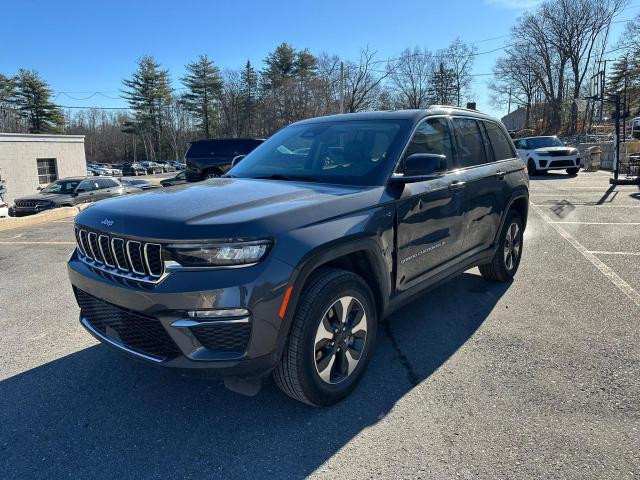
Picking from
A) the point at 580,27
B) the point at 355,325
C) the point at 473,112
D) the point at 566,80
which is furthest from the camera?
the point at 566,80

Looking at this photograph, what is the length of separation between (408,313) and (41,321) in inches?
136

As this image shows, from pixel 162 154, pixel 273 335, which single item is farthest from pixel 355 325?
pixel 162 154

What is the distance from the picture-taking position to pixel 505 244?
501cm

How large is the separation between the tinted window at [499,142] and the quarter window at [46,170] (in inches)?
1233

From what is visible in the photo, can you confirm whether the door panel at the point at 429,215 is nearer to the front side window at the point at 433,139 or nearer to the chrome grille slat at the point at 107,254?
the front side window at the point at 433,139

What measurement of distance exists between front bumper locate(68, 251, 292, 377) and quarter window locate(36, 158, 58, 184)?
32.1 m

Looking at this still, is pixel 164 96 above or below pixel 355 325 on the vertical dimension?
above

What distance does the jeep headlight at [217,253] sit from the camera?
230 cm

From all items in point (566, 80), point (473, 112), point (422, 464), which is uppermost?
point (566, 80)

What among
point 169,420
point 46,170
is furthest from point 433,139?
point 46,170

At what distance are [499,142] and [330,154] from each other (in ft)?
7.66

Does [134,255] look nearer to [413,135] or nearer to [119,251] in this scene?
[119,251]

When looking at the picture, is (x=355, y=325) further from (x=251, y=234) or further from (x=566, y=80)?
(x=566, y=80)

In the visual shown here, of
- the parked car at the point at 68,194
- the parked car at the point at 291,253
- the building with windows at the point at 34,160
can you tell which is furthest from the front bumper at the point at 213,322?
the building with windows at the point at 34,160
